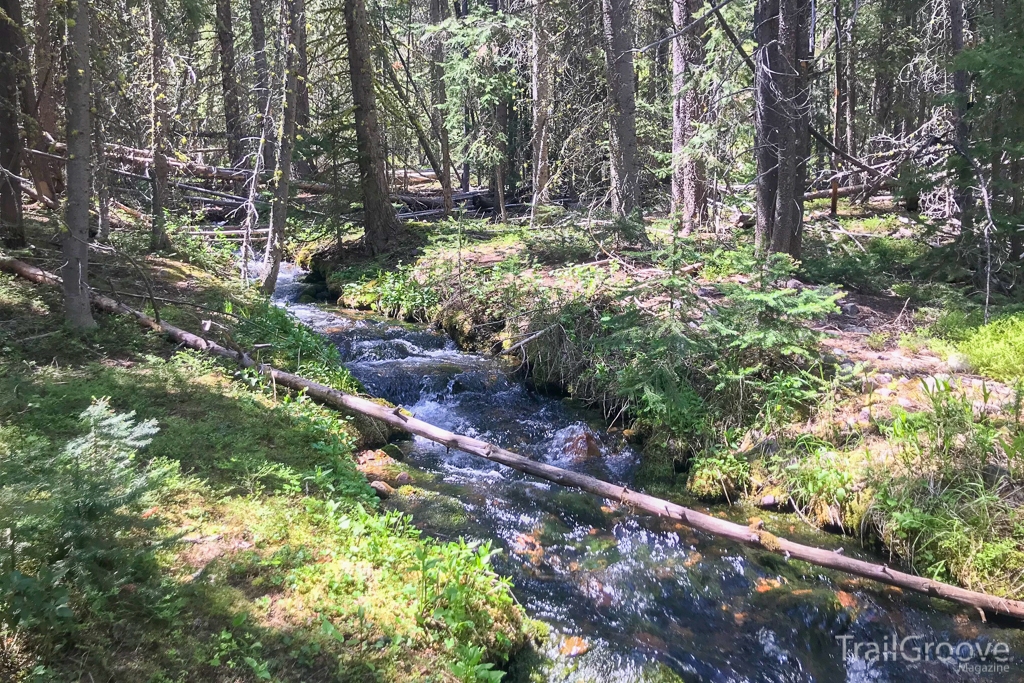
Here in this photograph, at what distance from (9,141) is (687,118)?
38.0 ft

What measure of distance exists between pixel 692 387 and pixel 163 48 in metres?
9.31

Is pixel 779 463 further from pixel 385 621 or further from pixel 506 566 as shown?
pixel 385 621

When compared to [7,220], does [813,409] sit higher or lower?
lower

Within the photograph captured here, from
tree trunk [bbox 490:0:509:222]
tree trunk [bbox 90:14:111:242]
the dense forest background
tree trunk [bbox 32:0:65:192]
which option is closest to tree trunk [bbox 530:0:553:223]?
the dense forest background

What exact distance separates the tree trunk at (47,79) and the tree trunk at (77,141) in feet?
1.33

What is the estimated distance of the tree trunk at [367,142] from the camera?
13688 millimetres

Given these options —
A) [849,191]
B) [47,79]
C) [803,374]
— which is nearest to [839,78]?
[849,191]

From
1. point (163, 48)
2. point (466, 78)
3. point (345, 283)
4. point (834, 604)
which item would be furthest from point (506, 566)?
point (466, 78)

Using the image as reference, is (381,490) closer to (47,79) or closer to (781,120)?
(47,79)

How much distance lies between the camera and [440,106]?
17062 millimetres

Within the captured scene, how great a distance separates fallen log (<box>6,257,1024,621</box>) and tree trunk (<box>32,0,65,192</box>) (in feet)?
13.3

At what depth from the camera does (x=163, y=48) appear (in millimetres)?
9742

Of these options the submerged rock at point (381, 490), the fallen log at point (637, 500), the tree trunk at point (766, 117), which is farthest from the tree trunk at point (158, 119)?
the tree trunk at point (766, 117)

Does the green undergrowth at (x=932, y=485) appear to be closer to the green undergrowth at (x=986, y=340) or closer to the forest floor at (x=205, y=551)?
the green undergrowth at (x=986, y=340)
